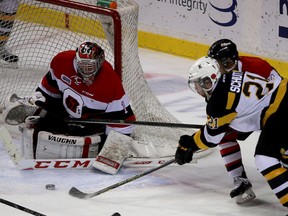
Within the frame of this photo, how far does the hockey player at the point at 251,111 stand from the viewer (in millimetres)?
4359

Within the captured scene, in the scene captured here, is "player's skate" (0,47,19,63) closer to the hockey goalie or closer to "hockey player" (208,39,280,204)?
the hockey goalie

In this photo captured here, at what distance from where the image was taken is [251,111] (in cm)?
444

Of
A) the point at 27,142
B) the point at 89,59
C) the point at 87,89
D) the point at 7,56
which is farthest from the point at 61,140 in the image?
the point at 7,56

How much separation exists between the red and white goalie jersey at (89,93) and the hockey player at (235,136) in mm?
586

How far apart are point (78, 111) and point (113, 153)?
0.35 metres

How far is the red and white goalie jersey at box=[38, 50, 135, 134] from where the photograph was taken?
5.23 m

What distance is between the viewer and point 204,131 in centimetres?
454

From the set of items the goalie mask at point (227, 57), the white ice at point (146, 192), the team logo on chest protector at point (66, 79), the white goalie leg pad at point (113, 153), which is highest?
the goalie mask at point (227, 57)

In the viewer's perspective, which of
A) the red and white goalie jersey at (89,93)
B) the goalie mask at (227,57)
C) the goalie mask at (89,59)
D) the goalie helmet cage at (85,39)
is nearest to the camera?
the goalie mask at (227,57)

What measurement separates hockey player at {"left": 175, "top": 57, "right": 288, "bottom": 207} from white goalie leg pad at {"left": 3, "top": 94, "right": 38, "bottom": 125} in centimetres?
130

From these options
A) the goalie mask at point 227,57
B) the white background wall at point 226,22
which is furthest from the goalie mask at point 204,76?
the white background wall at point 226,22

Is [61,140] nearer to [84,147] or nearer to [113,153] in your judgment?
[84,147]

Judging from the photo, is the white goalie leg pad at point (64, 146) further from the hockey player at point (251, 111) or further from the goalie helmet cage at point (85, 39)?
the hockey player at point (251, 111)

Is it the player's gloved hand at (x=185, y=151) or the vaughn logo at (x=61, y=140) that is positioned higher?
the player's gloved hand at (x=185, y=151)
